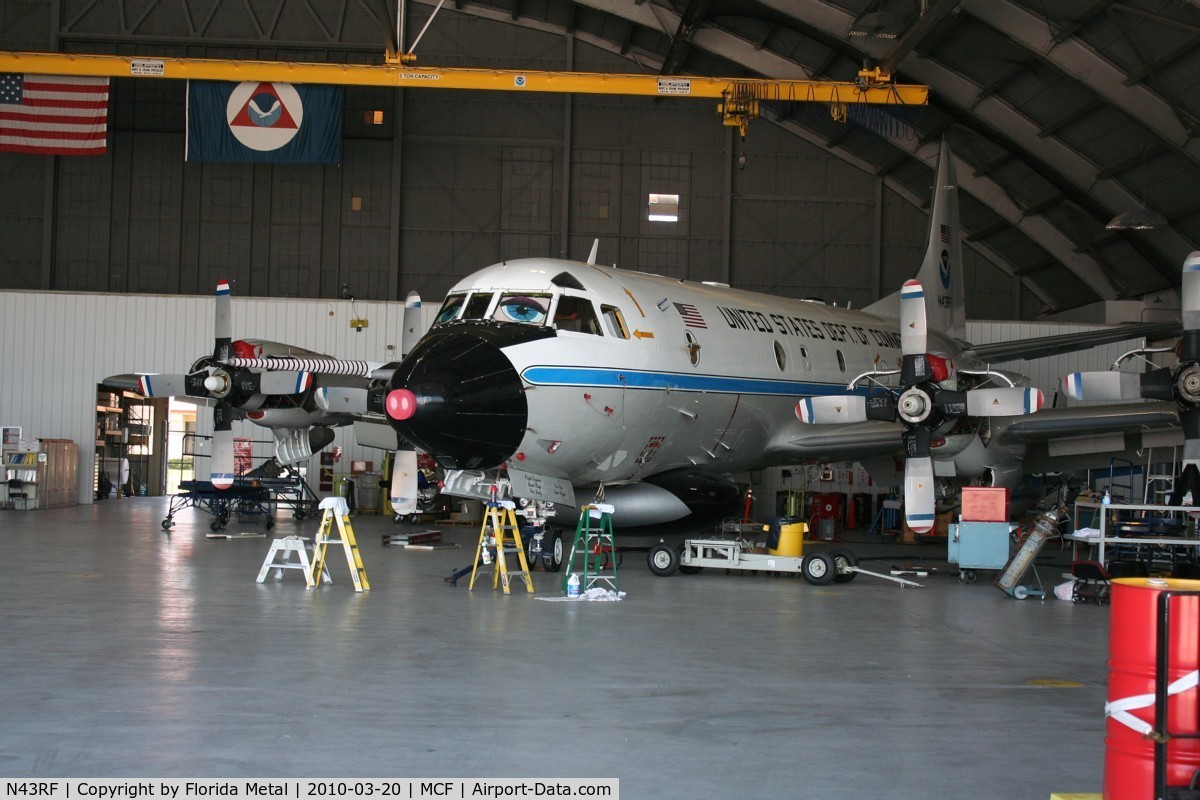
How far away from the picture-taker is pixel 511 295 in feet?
47.8

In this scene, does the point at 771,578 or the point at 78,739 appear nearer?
the point at 78,739

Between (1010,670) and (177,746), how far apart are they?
6152mm

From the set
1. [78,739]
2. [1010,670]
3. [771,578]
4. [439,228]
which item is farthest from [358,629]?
[439,228]

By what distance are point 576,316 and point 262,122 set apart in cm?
1998

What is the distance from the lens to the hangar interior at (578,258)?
655 cm

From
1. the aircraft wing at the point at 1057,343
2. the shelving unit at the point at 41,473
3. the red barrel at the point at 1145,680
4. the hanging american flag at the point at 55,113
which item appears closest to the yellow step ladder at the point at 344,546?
the red barrel at the point at 1145,680

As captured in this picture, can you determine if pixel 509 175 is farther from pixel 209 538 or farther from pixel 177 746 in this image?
pixel 177 746

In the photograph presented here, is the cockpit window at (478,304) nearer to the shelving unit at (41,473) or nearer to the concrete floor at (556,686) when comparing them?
the concrete floor at (556,686)

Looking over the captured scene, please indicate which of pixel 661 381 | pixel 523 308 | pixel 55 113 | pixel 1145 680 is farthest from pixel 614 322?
pixel 55 113

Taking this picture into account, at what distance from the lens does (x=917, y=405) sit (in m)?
14.5

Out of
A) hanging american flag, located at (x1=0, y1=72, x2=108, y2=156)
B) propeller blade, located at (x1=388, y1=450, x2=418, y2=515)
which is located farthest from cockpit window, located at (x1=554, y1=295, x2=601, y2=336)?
hanging american flag, located at (x1=0, y1=72, x2=108, y2=156)

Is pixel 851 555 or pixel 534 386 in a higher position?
pixel 534 386

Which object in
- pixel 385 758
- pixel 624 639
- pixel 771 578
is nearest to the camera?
pixel 385 758

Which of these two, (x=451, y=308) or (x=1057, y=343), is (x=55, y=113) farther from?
(x=1057, y=343)
